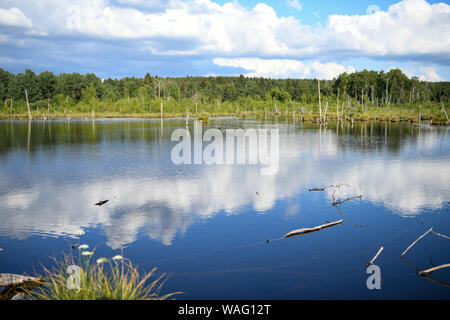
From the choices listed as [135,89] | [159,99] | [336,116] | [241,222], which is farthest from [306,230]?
[135,89]

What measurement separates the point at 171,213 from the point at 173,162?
9.42m

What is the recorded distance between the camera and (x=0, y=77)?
10238 centimetres

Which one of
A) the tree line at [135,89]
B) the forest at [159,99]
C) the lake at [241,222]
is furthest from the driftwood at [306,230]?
the tree line at [135,89]

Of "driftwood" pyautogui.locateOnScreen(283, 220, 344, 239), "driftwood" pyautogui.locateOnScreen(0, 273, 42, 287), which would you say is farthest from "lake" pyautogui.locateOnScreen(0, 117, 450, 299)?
"driftwood" pyautogui.locateOnScreen(0, 273, 42, 287)

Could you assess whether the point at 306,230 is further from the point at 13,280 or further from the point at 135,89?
the point at 135,89

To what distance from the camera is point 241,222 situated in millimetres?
10953

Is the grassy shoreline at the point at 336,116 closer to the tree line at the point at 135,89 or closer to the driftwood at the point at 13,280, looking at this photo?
the tree line at the point at 135,89

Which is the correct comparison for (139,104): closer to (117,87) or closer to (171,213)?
(117,87)

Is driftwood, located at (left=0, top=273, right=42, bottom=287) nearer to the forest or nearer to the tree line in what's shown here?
the forest

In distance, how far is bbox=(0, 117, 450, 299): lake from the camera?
776 centimetres

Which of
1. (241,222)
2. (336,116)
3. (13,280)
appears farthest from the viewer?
(336,116)

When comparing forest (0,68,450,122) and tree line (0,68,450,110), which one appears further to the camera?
tree line (0,68,450,110)
